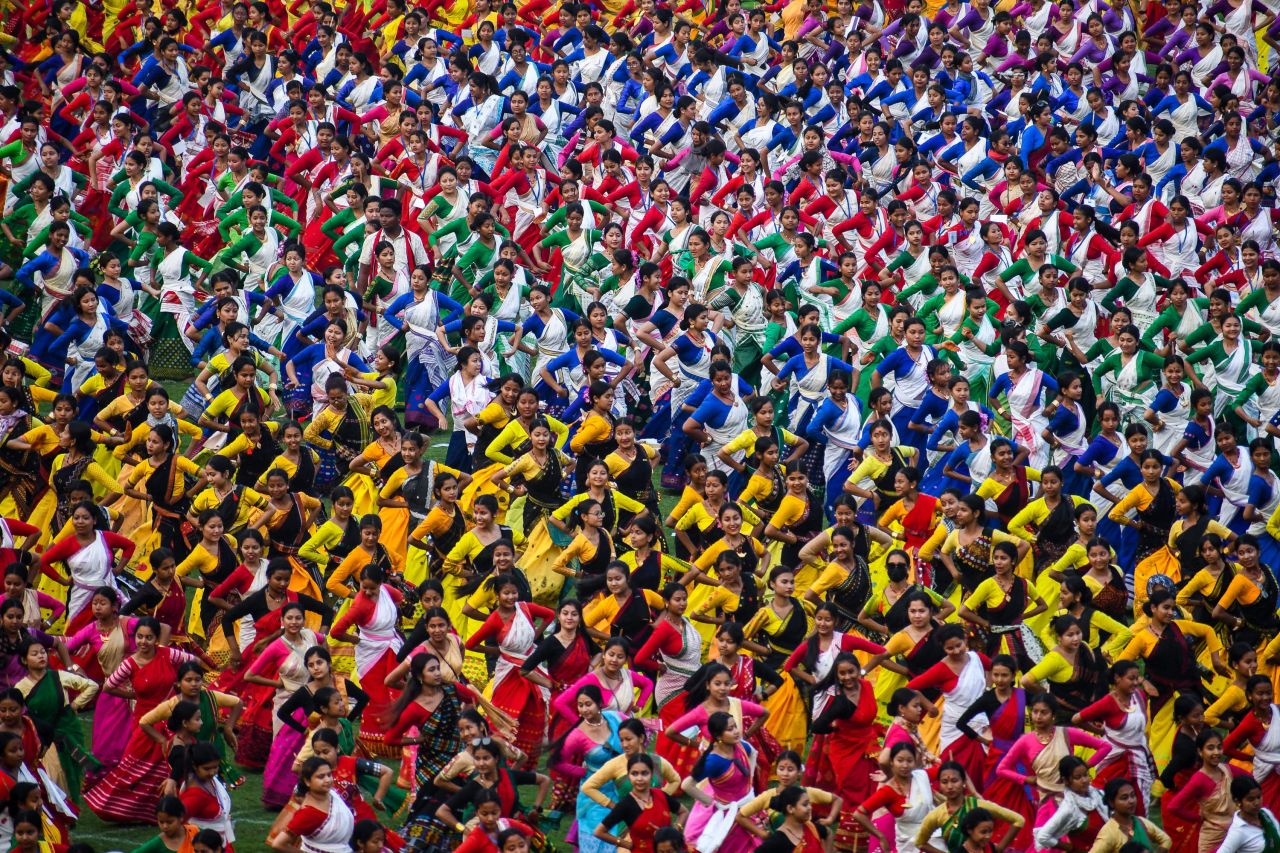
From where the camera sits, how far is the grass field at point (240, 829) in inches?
452

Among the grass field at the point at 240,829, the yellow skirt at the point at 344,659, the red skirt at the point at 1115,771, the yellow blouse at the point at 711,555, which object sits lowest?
the grass field at the point at 240,829

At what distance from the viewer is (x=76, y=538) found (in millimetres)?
13523

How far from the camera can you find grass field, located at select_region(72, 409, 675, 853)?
1147 centimetres

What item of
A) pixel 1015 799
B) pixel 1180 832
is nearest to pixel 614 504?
pixel 1015 799

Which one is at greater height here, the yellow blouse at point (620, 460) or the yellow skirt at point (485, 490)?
the yellow blouse at point (620, 460)

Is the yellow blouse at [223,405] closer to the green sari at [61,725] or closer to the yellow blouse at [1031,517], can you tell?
the green sari at [61,725]

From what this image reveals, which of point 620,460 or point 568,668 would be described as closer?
point 568,668

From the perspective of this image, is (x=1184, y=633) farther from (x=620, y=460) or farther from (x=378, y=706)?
(x=378, y=706)

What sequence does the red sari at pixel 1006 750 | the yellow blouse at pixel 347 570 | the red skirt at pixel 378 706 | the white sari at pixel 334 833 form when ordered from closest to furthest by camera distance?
the white sari at pixel 334 833, the red sari at pixel 1006 750, the red skirt at pixel 378 706, the yellow blouse at pixel 347 570

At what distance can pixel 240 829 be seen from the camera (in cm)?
1168

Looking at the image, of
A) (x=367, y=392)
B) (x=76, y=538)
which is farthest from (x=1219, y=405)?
(x=76, y=538)

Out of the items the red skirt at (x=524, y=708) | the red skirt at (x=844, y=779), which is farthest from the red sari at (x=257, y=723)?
the red skirt at (x=844, y=779)

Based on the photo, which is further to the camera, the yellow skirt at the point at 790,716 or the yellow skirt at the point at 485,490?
the yellow skirt at the point at 485,490

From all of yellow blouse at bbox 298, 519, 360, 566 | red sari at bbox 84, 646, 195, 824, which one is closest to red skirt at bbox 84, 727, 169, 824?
red sari at bbox 84, 646, 195, 824
